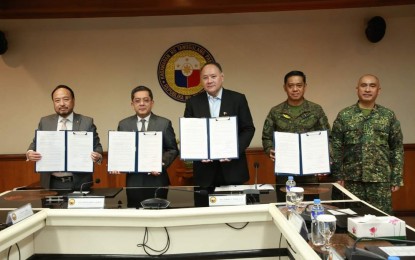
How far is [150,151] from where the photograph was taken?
263cm

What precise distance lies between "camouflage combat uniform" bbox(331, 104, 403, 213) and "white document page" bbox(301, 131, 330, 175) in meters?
0.39

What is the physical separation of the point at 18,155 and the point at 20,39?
1.35m

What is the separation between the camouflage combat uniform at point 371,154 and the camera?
282cm

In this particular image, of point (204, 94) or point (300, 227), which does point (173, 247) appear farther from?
point (204, 94)

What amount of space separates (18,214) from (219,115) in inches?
57.2

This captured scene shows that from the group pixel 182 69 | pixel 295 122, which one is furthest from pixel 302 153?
pixel 182 69

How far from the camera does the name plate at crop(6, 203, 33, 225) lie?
1.90 m

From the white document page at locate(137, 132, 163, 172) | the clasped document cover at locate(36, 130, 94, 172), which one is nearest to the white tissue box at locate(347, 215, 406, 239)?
the white document page at locate(137, 132, 163, 172)

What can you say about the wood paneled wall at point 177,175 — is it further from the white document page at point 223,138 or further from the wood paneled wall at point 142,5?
the white document page at point 223,138

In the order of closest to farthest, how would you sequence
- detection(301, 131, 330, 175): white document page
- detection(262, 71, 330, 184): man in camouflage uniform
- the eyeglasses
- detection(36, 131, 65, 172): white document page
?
detection(301, 131, 330, 175): white document page → detection(36, 131, 65, 172): white document page → the eyeglasses → detection(262, 71, 330, 184): man in camouflage uniform

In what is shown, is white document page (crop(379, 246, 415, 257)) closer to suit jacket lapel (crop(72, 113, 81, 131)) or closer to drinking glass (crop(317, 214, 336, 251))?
drinking glass (crop(317, 214, 336, 251))

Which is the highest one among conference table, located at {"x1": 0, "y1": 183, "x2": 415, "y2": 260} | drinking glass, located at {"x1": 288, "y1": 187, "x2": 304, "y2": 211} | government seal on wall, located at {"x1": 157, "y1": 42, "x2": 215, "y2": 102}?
government seal on wall, located at {"x1": 157, "y1": 42, "x2": 215, "y2": 102}

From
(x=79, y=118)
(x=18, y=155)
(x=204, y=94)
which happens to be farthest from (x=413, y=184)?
(x=18, y=155)

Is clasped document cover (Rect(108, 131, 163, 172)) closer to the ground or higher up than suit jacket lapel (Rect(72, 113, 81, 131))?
closer to the ground
